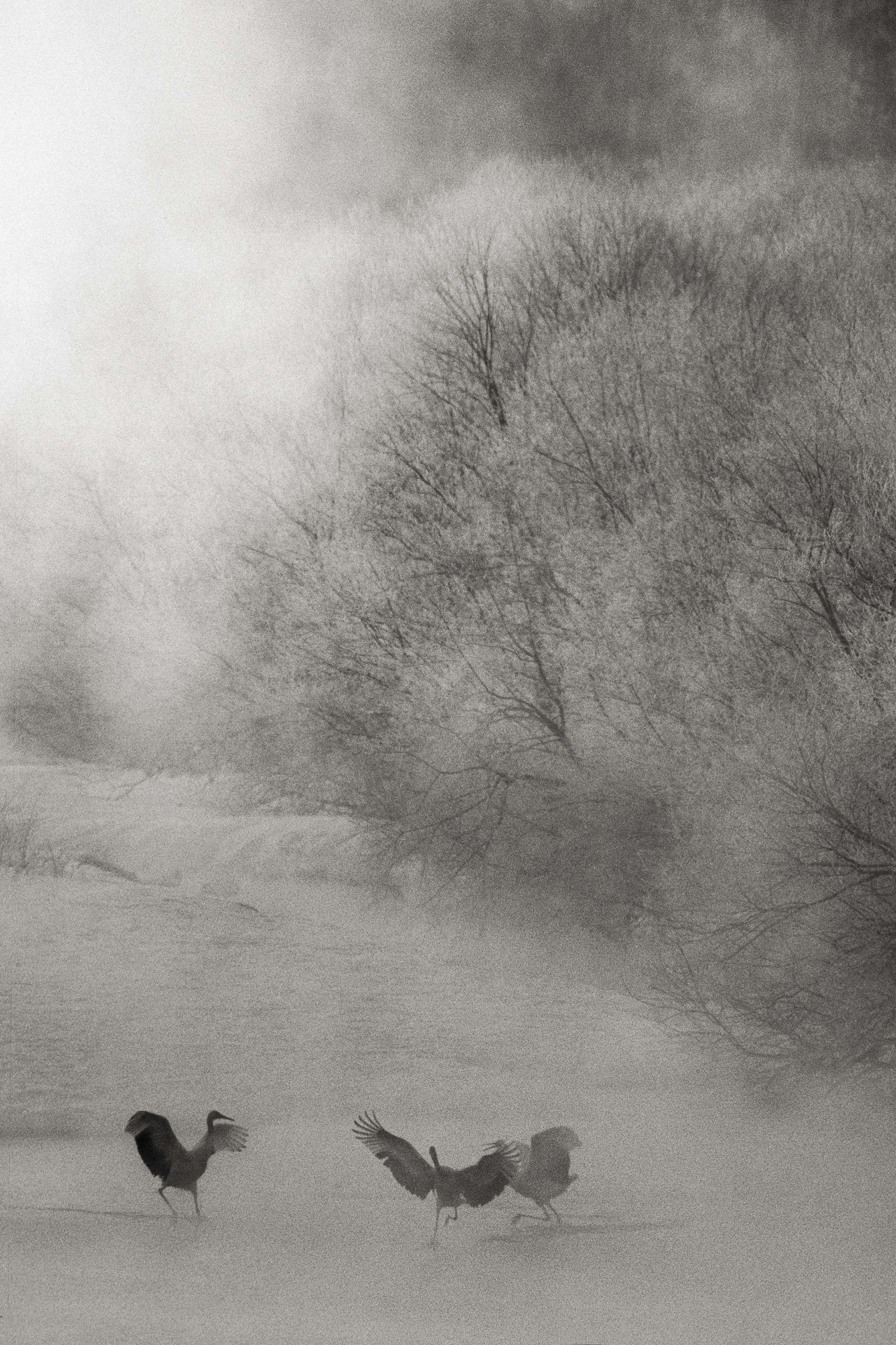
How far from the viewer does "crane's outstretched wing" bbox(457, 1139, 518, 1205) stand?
2.48 metres

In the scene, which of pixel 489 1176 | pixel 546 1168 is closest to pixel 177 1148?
pixel 489 1176

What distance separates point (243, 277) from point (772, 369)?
1973mm

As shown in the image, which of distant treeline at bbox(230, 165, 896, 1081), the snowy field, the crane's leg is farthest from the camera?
distant treeline at bbox(230, 165, 896, 1081)

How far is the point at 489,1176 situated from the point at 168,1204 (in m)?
0.61

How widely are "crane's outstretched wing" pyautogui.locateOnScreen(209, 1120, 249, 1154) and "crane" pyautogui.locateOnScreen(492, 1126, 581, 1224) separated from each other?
1.62 feet

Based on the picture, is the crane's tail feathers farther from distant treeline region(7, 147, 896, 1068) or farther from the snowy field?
distant treeline region(7, 147, 896, 1068)

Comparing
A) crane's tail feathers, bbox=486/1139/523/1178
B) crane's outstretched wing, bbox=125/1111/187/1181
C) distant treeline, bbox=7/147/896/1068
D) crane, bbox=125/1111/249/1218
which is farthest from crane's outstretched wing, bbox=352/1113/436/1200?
distant treeline, bbox=7/147/896/1068

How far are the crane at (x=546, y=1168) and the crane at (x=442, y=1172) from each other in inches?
1.5

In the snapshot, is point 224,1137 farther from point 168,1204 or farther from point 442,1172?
point 442,1172

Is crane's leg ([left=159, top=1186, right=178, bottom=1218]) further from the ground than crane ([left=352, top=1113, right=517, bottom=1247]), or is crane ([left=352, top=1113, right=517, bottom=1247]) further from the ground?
crane ([left=352, top=1113, right=517, bottom=1247])

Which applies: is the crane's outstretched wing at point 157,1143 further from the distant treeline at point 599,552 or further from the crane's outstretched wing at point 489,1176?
the distant treeline at point 599,552

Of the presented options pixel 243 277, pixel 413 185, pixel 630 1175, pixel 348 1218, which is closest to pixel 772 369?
pixel 413 185

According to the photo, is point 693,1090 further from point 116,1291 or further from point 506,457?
point 506,457

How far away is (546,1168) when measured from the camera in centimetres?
256
